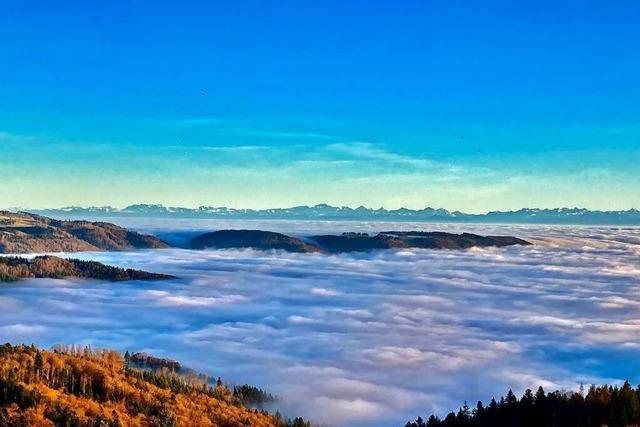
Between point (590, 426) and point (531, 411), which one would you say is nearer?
point (590, 426)

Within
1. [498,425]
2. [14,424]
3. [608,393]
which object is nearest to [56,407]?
[14,424]

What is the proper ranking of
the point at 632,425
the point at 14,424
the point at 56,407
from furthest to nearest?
1. the point at 56,407
2. the point at 14,424
3. the point at 632,425

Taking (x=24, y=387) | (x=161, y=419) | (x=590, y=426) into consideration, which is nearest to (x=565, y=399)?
(x=590, y=426)

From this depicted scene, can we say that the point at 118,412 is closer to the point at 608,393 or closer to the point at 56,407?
the point at 56,407

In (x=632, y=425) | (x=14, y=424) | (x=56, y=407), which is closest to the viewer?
(x=632, y=425)

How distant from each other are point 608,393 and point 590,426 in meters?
34.3

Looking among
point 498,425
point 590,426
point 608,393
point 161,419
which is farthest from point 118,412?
point 608,393

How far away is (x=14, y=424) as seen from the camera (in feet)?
571

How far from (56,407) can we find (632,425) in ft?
516

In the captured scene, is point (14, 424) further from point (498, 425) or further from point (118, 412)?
point (498, 425)

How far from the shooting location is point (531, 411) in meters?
200

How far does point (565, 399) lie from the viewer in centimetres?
19712

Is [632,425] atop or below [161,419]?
atop

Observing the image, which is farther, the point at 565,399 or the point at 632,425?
the point at 565,399
